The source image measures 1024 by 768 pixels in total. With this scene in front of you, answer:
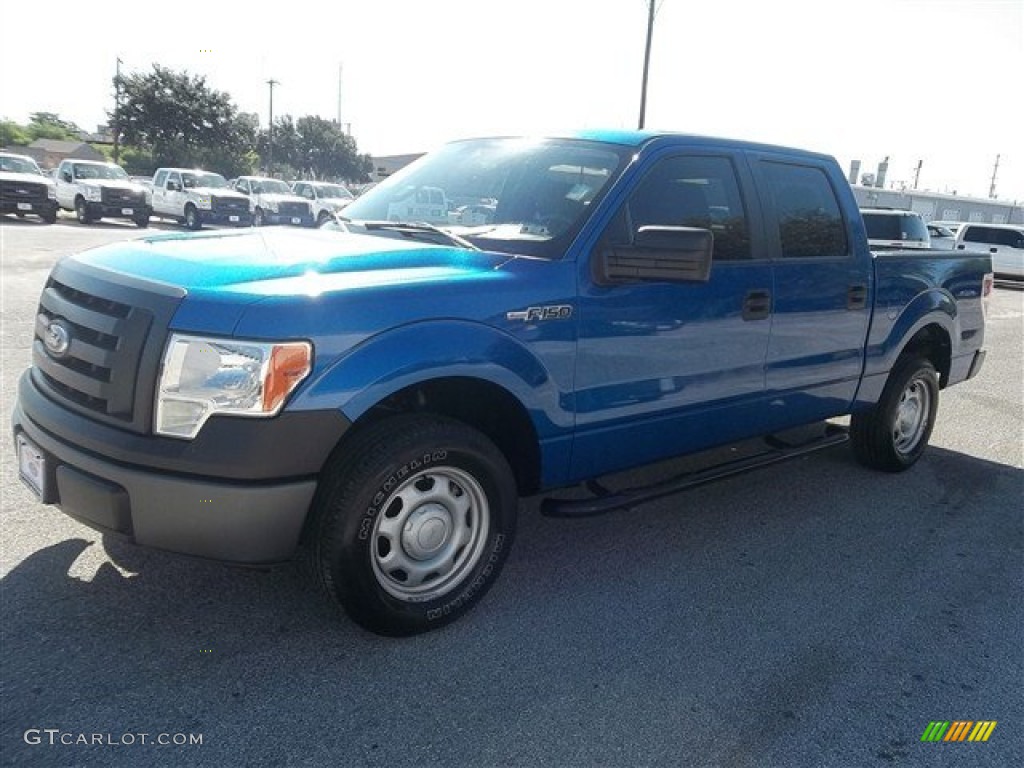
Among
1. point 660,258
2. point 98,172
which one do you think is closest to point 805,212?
point 660,258

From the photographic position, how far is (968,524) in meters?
4.72

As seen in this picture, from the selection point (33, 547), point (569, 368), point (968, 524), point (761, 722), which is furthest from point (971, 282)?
point (33, 547)

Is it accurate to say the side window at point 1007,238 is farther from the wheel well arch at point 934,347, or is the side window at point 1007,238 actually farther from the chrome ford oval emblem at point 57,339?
the chrome ford oval emblem at point 57,339

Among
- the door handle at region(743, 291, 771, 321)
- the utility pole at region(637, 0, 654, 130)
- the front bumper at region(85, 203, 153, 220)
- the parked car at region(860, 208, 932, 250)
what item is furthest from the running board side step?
the front bumper at region(85, 203, 153, 220)

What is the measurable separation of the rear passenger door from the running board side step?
21 centimetres

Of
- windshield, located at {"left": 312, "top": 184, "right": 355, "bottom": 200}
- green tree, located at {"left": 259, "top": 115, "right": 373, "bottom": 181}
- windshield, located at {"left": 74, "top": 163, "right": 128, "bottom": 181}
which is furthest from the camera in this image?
green tree, located at {"left": 259, "top": 115, "right": 373, "bottom": 181}

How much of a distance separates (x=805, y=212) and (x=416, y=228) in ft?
7.37

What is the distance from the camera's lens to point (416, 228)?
Result: 11.9 feet

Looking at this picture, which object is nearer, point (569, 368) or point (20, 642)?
point (20, 642)

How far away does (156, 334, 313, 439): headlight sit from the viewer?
255 cm

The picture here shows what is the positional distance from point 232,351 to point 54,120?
11507cm

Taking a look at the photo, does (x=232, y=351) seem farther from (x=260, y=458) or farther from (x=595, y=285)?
(x=595, y=285)

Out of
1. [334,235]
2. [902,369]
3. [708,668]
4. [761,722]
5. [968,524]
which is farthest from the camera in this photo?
[902,369]

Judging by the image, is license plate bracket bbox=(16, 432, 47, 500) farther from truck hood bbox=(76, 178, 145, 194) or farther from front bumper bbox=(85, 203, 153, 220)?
truck hood bbox=(76, 178, 145, 194)
